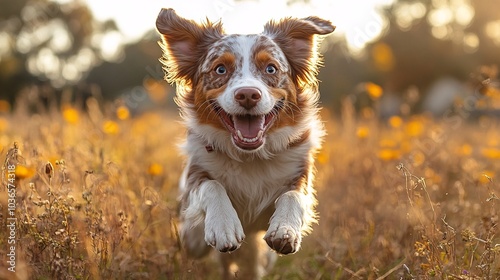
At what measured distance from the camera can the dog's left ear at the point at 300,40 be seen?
450 cm

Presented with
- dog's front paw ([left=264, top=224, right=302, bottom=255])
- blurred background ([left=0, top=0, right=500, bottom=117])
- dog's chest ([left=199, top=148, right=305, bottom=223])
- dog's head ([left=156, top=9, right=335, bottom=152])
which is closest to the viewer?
dog's front paw ([left=264, top=224, right=302, bottom=255])

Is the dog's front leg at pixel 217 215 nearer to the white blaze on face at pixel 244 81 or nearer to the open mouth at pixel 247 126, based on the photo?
the open mouth at pixel 247 126

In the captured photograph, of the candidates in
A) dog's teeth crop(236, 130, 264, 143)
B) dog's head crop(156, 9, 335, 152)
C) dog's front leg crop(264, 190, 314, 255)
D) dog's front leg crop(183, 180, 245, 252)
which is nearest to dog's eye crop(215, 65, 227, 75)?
dog's head crop(156, 9, 335, 152)

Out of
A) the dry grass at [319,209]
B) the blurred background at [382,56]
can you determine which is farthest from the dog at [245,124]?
the blurred background at [382,56]

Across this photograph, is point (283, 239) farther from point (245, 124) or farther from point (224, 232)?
point (245, 124)

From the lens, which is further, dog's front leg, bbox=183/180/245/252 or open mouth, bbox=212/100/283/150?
open mouth, bbox=212/100/283/150

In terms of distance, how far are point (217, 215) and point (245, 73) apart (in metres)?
1.03

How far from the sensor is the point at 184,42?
4574mm

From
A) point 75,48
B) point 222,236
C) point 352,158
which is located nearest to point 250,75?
point 222,236

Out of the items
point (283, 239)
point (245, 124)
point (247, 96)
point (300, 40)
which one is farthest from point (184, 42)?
point (283, 239)

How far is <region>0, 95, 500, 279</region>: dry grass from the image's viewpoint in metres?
3.27

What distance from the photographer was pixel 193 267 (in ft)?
12.6

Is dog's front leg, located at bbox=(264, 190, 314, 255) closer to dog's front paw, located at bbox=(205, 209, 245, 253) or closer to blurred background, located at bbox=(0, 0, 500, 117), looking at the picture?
dog's front paw, located at bbox=(205, 209, 245, 253)

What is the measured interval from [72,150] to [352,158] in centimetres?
328
